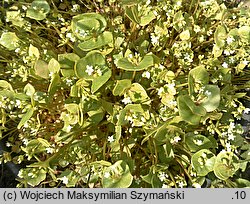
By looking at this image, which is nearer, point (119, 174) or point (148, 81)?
point (119, 174)

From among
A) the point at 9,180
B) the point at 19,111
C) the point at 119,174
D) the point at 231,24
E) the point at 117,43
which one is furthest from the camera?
the point at 9,180

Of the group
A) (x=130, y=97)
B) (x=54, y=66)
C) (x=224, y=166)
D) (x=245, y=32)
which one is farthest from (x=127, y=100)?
(x=245, y=32)

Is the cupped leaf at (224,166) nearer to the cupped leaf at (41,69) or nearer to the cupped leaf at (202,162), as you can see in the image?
the cupped leaf at (202,162)

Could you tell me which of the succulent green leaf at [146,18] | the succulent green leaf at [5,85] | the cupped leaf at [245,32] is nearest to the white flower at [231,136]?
the cupped leaf at [245,32]

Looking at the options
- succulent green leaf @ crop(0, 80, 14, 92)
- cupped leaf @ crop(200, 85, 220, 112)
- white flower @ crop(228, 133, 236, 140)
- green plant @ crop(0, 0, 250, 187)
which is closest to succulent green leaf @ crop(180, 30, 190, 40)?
green plant @ crop(0, 0, 250, 187)

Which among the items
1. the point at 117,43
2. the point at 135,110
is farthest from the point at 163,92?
the point at 117,43

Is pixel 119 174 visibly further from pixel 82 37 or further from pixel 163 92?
pixel 82 37
